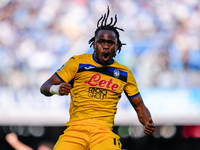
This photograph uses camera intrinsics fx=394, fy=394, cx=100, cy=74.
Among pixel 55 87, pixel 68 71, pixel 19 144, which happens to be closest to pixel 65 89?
pixel 55 87

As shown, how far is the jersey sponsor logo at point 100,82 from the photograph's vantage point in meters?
4.67

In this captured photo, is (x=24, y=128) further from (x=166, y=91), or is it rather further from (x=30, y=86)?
(x=166, y=91)

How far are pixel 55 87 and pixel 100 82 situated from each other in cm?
64

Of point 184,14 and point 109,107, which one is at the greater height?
point 184,14

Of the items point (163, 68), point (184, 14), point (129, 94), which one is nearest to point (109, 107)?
point (129, 94)

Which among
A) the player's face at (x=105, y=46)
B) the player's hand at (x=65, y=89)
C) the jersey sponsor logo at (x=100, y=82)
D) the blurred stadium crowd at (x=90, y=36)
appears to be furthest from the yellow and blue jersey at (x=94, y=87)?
the blurred stadium crowd at (x=90, y=36)

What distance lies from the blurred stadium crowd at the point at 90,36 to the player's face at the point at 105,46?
27.8 ft

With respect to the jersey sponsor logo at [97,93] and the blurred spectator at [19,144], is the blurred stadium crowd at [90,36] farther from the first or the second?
the jersey sponsor logo at [97,93]

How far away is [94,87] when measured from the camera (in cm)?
464

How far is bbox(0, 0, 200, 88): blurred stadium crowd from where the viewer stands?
537 inches

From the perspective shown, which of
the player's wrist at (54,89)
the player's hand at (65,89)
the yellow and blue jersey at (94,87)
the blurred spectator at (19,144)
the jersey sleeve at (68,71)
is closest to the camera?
the player's hand at (65,89)

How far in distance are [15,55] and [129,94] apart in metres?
9.48

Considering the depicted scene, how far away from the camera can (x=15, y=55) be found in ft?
44.9

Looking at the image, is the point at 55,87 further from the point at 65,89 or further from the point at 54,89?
the point at 65,89
